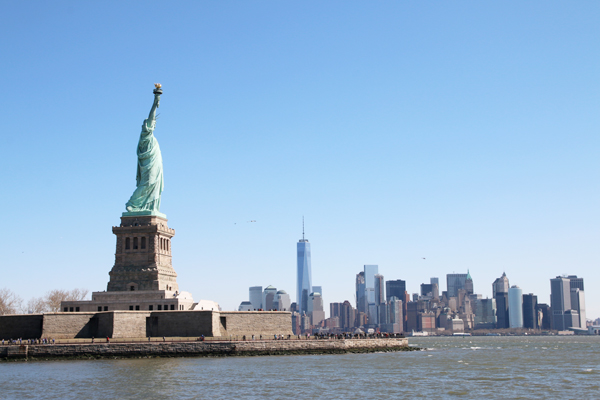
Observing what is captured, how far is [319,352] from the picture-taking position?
79.1 meters

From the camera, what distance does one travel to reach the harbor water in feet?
153

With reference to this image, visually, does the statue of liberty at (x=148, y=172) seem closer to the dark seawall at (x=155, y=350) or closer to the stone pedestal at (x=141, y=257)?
the stone pedestal at (x=141, y=257)

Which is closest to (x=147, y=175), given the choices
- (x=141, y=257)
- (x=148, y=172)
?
(x=148, y=172)

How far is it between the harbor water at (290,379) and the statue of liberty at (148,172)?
25147mm

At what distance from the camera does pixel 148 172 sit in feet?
295

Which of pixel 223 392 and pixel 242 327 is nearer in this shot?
pixel 223 392

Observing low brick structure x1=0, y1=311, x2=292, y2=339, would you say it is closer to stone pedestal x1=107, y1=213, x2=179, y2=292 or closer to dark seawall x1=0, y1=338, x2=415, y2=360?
dark seawall x1=0, y1=338, x2=415, y2=360

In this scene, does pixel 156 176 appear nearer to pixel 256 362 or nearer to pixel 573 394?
pixel 256 362

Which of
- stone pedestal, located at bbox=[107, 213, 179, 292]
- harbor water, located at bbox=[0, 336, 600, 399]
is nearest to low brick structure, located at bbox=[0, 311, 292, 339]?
harbor water, located at bbox=[0, 336, 600, 399]

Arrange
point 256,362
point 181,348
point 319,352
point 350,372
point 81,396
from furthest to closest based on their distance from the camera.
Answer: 1. point 319,352
2. point 181,348
3. point 256,362
4. point 350,372
5. point 81,396

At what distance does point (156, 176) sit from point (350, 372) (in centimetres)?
4171

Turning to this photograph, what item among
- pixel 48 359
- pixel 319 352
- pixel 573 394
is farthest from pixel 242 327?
pixel 573 394

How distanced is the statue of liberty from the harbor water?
25147 mm

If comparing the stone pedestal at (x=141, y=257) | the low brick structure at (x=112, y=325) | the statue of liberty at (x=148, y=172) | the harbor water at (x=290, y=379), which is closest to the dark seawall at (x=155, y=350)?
the harbor water at (x=290, y=379)
